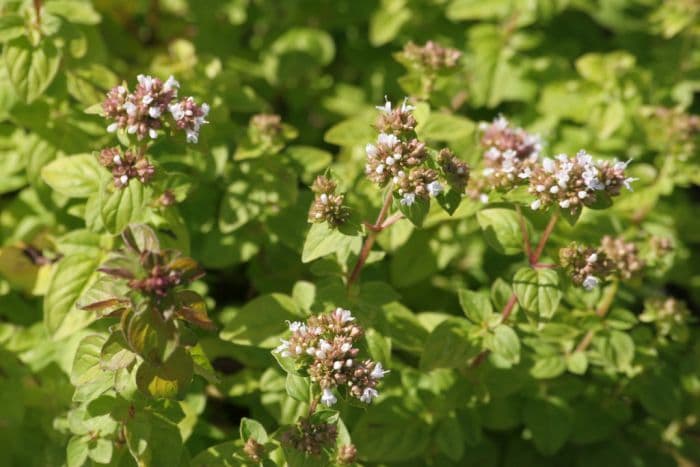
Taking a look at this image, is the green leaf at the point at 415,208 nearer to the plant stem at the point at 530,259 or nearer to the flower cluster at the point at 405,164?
the flower cluster at the point at 405,164

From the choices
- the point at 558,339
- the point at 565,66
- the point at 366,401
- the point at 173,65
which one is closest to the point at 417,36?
the point at 565,66

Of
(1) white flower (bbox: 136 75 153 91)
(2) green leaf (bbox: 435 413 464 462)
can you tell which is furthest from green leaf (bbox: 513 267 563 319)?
(1) white flower (bbox: 136 75 153 91)

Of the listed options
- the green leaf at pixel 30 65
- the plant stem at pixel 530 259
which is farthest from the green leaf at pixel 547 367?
the green leaf at pixel 30 65

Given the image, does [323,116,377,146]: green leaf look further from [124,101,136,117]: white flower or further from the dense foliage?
[124,101,136,117]: white flower

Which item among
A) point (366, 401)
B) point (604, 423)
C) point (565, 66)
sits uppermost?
point (565, 66)

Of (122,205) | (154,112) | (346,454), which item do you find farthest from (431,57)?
(346,454)

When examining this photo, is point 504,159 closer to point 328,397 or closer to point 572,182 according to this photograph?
point 572,182

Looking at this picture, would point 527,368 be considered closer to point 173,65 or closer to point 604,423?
point 604,423
